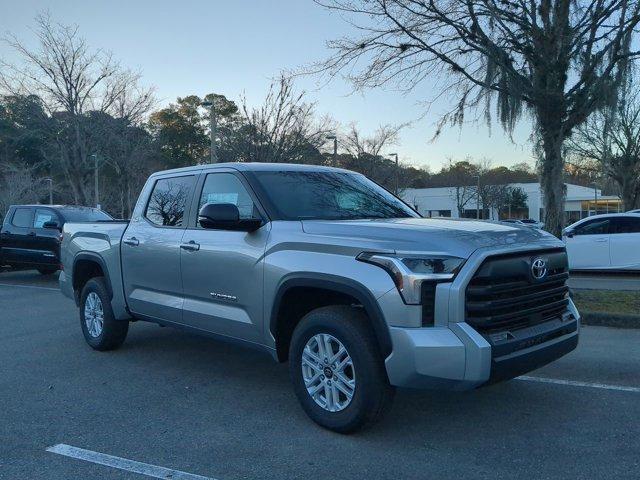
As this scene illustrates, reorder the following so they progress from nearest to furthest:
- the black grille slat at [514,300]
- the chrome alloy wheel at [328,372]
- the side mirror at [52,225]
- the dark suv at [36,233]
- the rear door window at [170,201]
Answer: the black grille slat at [514,300]
the chrome alloy wheel at [328,372]
the rear door window at [170,201]
the side mirror at [52,225]
the dark suv at [36,233]

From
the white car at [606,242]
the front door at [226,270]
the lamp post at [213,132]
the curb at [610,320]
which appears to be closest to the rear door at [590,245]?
the white car at [606,242]

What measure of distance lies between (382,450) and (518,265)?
150 cm

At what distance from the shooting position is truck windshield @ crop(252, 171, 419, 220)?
16.0ft

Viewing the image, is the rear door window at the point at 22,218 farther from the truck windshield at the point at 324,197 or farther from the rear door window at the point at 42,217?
the truck windshield at the point at 324,197

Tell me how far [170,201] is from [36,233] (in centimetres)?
884

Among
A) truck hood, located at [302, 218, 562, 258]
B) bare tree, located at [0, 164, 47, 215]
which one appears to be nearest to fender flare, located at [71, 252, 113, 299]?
truck hood, located at [302, 218, 562, 258]

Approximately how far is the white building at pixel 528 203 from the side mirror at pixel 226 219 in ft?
165

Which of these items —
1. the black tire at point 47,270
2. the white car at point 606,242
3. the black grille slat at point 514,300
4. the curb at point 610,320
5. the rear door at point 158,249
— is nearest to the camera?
the black grille slat at point 514,300

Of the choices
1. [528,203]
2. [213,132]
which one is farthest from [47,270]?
[528,203]

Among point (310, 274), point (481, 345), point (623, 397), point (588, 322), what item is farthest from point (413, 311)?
point (588, 322)

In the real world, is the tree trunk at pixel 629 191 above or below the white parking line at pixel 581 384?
above

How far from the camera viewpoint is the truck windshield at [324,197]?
488 centimetres

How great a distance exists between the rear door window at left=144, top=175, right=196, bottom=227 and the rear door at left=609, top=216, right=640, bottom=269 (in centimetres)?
1086

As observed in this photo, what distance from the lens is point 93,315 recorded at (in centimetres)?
678
